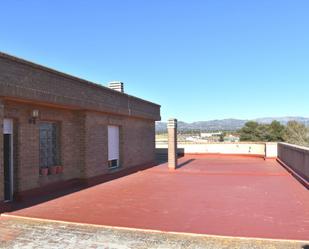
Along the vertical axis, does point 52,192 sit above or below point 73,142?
below

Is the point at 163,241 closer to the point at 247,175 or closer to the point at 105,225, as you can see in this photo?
the point at 105,225

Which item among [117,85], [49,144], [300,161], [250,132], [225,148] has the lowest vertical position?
[225,148]

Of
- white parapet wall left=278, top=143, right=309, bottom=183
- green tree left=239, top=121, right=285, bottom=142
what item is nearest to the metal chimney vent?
white parapet wall left=278, top=143, right=309, bottom=183

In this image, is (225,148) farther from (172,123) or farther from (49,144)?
(49,144)

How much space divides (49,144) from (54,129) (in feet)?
2.07

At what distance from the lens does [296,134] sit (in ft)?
198

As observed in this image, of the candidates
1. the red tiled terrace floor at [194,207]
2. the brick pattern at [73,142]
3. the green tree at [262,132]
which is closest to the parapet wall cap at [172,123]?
the brick pattern at [73,142]

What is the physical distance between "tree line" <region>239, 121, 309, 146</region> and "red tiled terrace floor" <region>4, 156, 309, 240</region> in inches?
1870

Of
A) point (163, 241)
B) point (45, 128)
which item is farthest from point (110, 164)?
point (163, 241)

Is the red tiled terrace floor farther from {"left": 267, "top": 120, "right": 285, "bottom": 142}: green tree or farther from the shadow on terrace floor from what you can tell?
{"left": 267, "top": 120, "right": 285, "bottom": 142}: green tree

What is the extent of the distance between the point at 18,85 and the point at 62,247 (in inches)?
197

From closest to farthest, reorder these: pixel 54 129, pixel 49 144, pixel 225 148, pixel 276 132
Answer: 1. pixel 49 144
2. pixel 54 129
3. pixel 225 148
4. pixel 276 132

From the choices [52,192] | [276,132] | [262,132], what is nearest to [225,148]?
[52,192]

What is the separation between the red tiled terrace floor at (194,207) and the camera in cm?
792
